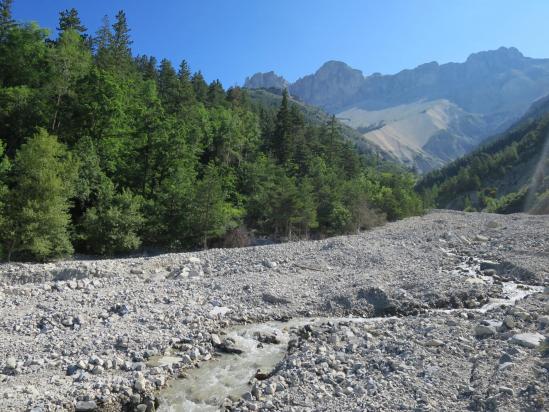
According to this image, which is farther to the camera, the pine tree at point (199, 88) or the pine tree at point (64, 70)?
the pine tree at point (199, 88)

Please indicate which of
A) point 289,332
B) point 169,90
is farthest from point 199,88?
point 289,332

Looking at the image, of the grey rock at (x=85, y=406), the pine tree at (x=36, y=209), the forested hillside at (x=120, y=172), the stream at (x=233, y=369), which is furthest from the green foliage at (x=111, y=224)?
the grey rock at (x=85, y=406)

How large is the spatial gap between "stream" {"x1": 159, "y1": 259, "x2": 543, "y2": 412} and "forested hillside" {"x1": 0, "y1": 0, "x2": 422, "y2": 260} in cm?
1649

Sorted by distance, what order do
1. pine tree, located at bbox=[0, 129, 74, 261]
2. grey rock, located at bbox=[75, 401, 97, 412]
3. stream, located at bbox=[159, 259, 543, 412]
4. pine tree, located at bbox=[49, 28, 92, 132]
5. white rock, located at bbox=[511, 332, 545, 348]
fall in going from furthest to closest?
1. pine tree, located at bbox=[49, 28, 92, 132]
2. pine tree, located at bbox=[0, 129, 74, 261]
3. white rock, located at bbox=[511, 332, 545, 348]
4. stream, located at bbox=[159, 259, 543, 412]
5. grey rock, located at bbox=[75, 401, 97, 412]

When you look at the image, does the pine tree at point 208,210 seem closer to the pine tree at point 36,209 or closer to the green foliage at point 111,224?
the green foliage at point 111,224

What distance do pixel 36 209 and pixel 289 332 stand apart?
59.8 ft

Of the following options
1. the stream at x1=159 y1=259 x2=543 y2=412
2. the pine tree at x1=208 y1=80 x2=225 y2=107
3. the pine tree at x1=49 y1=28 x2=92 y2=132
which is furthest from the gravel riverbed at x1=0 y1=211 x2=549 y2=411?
the pine tree at x1=208 y1=80 x2=225 y2=107

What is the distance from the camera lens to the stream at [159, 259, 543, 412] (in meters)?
10.5

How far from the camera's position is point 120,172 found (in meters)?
36.8

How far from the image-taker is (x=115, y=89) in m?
35.8

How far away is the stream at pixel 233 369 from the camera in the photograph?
10.5 meters

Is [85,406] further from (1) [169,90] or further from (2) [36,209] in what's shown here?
(1) [169,90]

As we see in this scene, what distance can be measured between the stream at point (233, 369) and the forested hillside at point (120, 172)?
16.5 m

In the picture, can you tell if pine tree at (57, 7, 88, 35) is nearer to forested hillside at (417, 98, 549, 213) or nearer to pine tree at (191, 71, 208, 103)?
pine tree at (191, 71, 208, 103)
